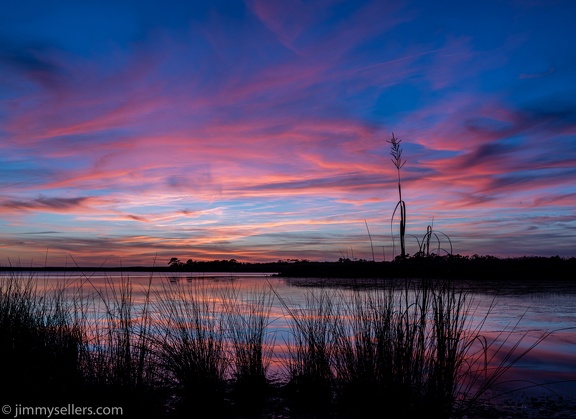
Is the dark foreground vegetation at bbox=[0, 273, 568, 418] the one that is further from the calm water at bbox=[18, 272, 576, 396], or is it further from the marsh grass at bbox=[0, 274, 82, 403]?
the calm water at bbox=[18, 272, 576, 396]

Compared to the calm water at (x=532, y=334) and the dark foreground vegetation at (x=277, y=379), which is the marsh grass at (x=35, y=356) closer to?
the dark foreground vegetation at (x=277, y=379)

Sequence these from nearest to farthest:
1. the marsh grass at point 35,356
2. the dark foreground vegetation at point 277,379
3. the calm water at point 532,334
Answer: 1. the dark foreground vegetation at point 277,379
2. the marsh grass at point 35,356
3. the calm water at point 532,334

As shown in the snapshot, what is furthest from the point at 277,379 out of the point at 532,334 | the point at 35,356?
the point at 532,334

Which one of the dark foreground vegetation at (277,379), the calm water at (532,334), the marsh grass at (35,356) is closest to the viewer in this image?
the dark foreground vegetation at (277,379)

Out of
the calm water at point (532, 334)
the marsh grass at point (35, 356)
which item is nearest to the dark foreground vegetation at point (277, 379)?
the marsh grass at point (35, 356)

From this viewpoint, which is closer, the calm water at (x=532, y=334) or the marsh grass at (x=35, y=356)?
the marsh grass at (x=35, y=356)

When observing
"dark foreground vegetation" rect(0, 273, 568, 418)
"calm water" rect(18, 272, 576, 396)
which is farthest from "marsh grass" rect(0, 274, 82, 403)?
"calm water" rect(18, 272, 576, 396)

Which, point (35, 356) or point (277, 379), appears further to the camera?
point (277, 379)

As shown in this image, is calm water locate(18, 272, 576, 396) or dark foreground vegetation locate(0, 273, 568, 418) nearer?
dark foreground vegetation locate(0, 273, 568, 418)

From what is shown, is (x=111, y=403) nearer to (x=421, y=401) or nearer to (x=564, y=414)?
(x=421, y=401)

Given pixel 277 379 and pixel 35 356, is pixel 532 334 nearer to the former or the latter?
pixel 277 379

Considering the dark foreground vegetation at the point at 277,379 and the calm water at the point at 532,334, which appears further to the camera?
the calm water at the point at 532,334

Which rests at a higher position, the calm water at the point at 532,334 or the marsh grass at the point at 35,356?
the marsh grass at the point at 35,356

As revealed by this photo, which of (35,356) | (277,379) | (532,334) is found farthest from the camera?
(532,334)
